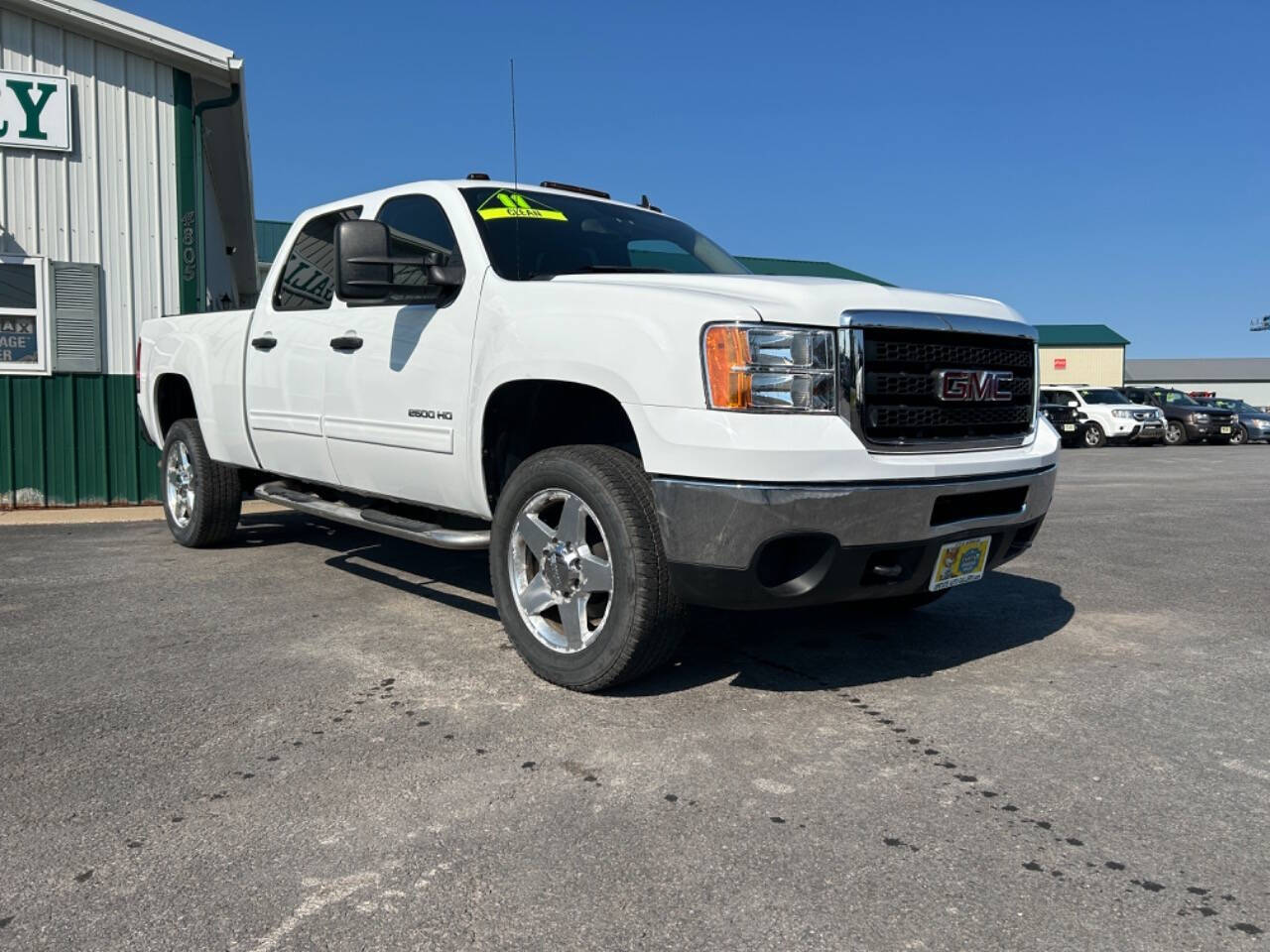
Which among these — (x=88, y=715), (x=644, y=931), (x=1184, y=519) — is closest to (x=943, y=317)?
(x=644, y=931)

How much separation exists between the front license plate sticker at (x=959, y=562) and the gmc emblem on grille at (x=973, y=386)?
0.52 metres

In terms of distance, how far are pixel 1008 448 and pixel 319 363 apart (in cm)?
325

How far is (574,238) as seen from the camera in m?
4.63

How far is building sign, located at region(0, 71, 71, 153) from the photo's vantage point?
8.99 metres

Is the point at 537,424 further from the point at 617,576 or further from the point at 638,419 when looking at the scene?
the point at 617,576

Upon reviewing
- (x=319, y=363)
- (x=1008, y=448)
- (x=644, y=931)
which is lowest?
(x=644, y=931)

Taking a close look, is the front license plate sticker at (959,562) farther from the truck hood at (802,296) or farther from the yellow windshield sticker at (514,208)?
the yellow windshield sticker at (514,208)

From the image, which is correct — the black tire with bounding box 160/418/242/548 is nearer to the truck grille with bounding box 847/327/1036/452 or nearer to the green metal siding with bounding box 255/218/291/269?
the truck grille with bounding box 847/327/1036/452

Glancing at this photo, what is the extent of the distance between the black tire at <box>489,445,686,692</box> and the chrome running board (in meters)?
0.49

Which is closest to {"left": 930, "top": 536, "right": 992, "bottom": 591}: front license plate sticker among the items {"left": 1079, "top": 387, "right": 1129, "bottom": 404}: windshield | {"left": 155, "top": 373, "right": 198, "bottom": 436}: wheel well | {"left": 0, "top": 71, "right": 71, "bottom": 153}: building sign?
{"left": 155, "top": 373, "right": 198, "bottom": 436}: wheel well

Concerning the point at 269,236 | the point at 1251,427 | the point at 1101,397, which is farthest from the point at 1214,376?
the point at 269,236

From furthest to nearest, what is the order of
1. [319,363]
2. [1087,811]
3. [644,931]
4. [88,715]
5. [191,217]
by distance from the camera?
[191,217], [319,363], [88,715], [1087,811], [644,931]

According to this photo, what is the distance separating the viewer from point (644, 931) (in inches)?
82.2

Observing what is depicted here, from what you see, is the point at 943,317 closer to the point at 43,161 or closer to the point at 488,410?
the point at 488,410
